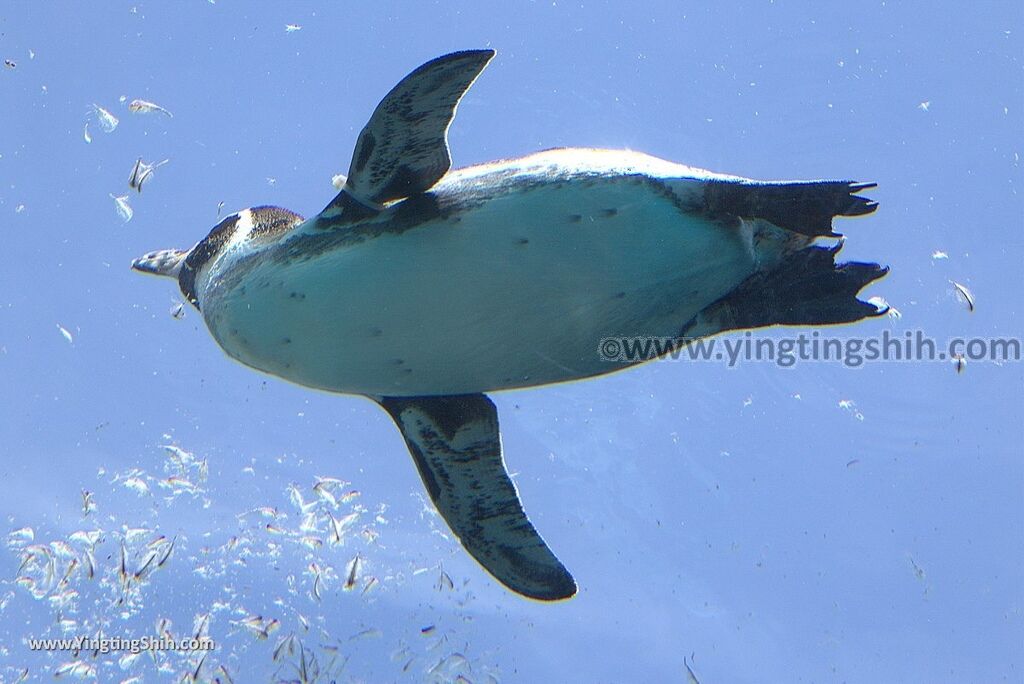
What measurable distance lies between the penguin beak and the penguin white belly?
1026mm

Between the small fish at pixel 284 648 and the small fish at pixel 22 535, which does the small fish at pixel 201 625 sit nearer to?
the small fish at pixel 22 535

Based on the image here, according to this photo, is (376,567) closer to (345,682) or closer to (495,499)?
(345,682)

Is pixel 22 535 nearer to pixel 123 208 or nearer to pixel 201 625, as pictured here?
pixel 201 625

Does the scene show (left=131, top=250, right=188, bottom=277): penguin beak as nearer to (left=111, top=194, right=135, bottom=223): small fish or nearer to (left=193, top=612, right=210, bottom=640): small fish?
(left=111, top=194, right=135, bottom=223): small fish

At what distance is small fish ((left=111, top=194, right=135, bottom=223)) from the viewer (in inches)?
577

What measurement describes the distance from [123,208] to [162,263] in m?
11.1

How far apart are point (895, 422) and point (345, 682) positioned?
18.2 meters

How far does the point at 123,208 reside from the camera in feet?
48.5

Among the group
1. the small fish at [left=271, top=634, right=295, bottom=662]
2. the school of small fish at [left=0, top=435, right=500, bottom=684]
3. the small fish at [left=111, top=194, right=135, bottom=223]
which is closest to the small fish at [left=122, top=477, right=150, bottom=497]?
the school of small fish at [left=0, top=435, right=500, bottom=684]

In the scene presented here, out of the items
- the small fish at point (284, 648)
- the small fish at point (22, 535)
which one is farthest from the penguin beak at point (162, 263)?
the small fish at point (22, 535)

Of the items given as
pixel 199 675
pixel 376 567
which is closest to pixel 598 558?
pixel 376 567

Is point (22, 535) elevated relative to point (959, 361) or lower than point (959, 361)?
lower

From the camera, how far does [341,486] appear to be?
21500mm

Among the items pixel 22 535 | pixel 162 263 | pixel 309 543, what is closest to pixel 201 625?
pixel 309 543
